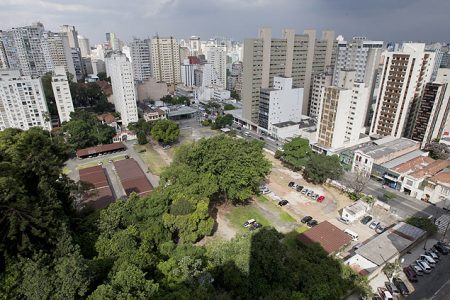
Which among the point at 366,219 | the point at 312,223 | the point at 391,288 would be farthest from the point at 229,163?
the point at 391,288

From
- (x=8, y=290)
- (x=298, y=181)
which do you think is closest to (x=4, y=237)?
(x=8, y=290)

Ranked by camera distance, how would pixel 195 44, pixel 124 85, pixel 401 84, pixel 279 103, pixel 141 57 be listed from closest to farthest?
pixel 401 84 < pixel 279 103 < pixel 124 85 < pixel 141 57 < pixel 195 44

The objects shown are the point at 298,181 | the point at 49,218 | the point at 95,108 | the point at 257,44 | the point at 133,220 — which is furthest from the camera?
the point at 95,108

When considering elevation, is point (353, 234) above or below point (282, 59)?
below

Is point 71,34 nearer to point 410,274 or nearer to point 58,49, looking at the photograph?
point 58,49

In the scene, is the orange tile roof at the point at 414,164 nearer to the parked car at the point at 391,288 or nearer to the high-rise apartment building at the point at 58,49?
the parked car at the point at 391,288

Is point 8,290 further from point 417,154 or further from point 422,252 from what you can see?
point 417,154

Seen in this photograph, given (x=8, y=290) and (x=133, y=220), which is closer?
(x=8, y=290)
